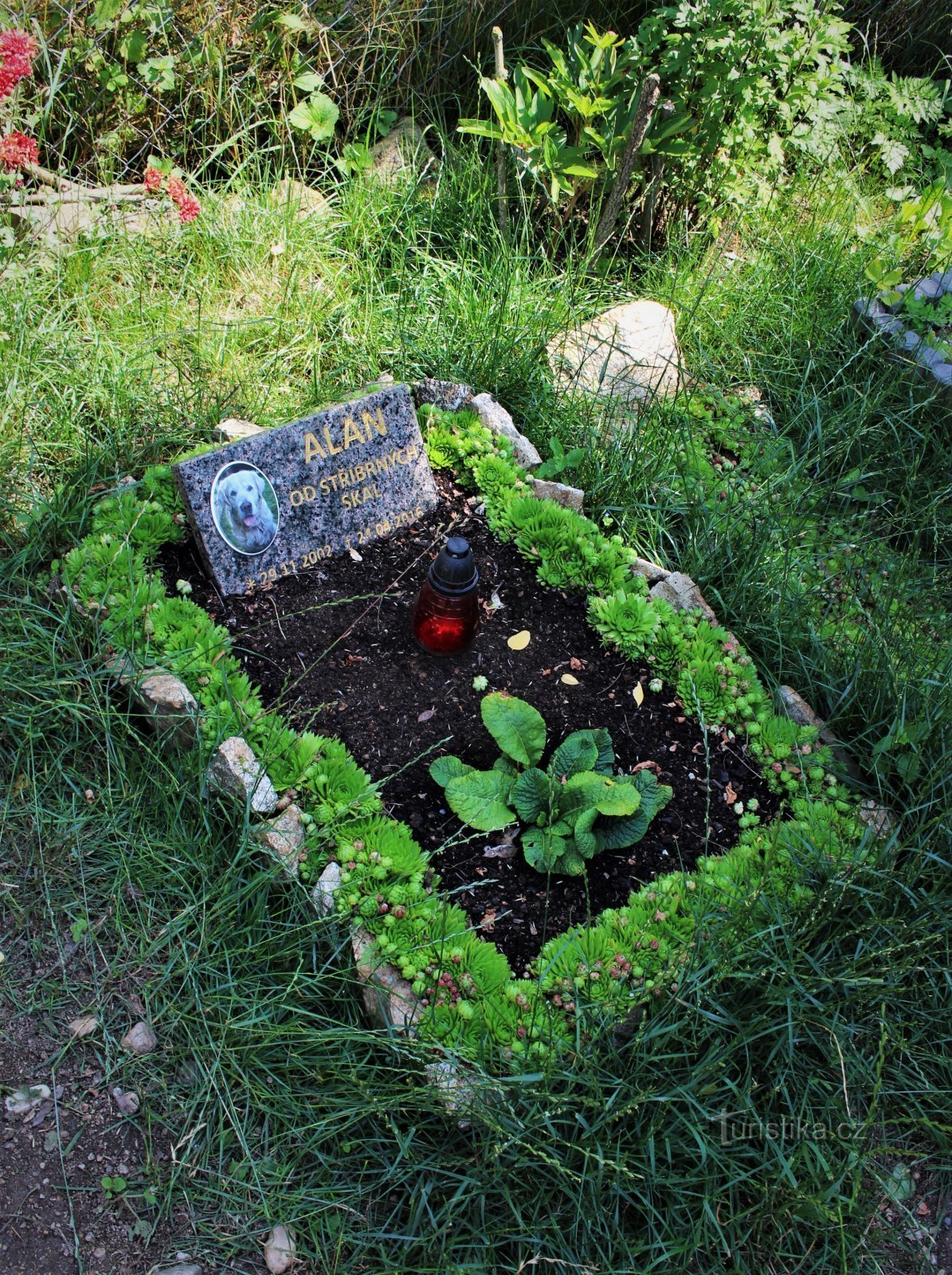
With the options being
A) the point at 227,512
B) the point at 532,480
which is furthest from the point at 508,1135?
the point at 532,480

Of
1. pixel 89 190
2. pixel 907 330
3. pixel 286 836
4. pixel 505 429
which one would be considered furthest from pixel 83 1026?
pixel 907 330

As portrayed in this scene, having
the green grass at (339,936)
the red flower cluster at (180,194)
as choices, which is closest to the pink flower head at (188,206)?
the red flower cluster at (180,194)

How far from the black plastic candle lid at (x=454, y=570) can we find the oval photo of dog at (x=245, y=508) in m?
0.53

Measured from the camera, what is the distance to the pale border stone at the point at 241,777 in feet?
7.79

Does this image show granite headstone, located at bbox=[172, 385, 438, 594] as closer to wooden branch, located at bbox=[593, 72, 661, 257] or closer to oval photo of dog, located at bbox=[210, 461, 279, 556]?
oval photo of dog, located at bbox=[210, 461, 279, 556]

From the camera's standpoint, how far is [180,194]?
136 inches

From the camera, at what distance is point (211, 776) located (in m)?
2.45

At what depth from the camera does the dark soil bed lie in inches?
96.7

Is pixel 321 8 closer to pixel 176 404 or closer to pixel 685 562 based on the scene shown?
pixel 176 404

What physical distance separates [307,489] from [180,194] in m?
1.33

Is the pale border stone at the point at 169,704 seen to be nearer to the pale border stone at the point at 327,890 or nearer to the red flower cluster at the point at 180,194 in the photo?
the pale border stone at the point at 327,890

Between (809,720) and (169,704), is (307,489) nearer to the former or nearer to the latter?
(169,704)

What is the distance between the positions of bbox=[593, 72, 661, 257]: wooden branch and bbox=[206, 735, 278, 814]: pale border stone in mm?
2486

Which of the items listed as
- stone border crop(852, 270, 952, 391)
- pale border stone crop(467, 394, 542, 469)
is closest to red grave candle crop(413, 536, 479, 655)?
pale border stone crop(467, 394, 542, 469)
